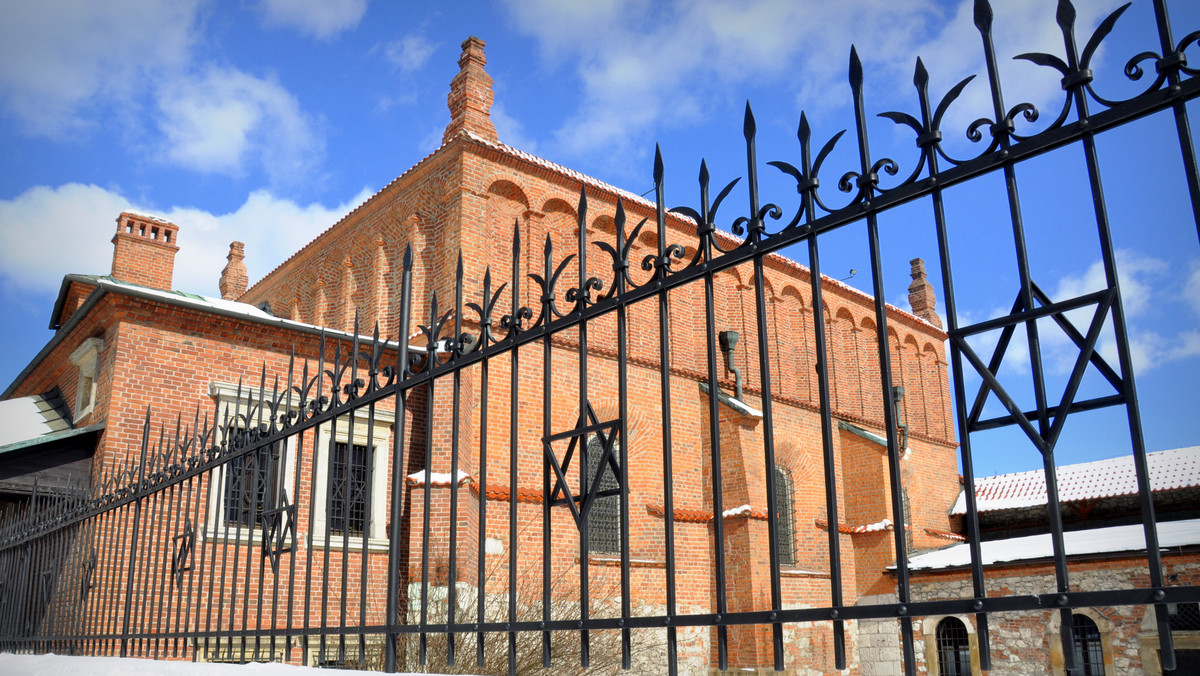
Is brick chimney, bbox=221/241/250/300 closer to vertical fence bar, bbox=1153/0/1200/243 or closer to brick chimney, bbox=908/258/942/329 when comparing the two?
brick chimney, bbox=908/258/942/329

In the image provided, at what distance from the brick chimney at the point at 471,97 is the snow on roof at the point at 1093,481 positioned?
14070mm

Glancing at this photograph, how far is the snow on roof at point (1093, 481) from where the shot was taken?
820 inches

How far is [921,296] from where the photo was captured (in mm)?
31484

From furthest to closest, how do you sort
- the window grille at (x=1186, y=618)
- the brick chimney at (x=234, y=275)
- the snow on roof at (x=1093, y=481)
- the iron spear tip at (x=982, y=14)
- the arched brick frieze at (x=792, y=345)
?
the brick chimney at (x=234, y=275)
the arched brick frieze at (x=792, y=345)
the snow on roof at (x=1093, y=481)
the window grille at (x=1186, y=618)
the iron spear tip at (x=982, y=14)

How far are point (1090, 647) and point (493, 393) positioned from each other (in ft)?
42.3

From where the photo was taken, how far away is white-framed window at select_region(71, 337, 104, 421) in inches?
506

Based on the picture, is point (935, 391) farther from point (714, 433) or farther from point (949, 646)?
point (714, 433)

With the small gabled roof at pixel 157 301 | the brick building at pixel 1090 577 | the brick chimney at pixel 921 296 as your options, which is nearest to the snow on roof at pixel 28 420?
the small gabled roof at pixel 157 301

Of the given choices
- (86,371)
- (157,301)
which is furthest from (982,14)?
(86,371)

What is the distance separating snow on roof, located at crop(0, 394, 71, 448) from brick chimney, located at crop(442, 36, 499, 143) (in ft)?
27.1

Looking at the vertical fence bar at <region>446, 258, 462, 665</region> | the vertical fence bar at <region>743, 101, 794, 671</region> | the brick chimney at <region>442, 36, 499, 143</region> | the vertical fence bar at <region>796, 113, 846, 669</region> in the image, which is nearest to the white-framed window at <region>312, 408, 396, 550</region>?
the brick chimney at <region>442, 36, 499, 143</region>

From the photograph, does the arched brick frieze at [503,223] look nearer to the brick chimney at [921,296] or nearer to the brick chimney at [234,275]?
the brick chimney at [234,275]

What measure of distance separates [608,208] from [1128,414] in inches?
650

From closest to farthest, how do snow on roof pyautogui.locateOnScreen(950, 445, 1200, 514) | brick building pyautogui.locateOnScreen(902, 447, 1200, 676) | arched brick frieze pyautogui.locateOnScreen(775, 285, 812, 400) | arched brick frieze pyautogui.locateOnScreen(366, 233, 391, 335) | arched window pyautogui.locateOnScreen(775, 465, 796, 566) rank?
brick building pyautogui.locateOnScreen(902, 447, 1200, 676), arched brick frieze pyautogui.locateOnScreen(366, 233, 391, 335), arched window pyautogui.locateOnScreen(775, 465, 796, 566), snow on roof pyautogui.locateOnScreen(950, 445, 1200, 514), arched brick frieze pyautogui.locateOnScreen(775, 285, 812, 400)
